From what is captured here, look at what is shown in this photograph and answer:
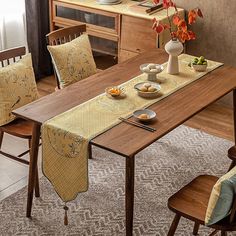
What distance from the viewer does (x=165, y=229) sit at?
319 cm

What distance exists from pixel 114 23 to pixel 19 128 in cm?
159

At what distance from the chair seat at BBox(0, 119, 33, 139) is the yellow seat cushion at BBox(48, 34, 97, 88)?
442mm

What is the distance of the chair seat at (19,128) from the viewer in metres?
3.31

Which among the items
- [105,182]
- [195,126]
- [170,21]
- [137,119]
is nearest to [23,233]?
[105,182]

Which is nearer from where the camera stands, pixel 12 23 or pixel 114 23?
pixel 114 23

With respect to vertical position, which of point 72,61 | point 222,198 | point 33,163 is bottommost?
point 33,163

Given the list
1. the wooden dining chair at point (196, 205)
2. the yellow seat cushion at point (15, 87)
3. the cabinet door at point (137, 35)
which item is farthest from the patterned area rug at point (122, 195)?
the cabinet door at point (137, 35)

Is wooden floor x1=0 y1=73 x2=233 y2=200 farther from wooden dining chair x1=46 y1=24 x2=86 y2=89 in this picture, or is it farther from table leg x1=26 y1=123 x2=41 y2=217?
wooden dining chair x1=46 y1=24 x2=86 y2=89

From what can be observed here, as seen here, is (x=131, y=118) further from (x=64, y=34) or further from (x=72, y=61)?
(x=64, y=34)

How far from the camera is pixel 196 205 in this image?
8.77ft

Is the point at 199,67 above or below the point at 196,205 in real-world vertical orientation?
above

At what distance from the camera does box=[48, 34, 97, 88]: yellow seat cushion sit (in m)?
3.65

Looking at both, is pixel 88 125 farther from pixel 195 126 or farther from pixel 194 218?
pixel 195 126

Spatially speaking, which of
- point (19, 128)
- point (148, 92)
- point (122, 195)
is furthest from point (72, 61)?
point (122, 195)
